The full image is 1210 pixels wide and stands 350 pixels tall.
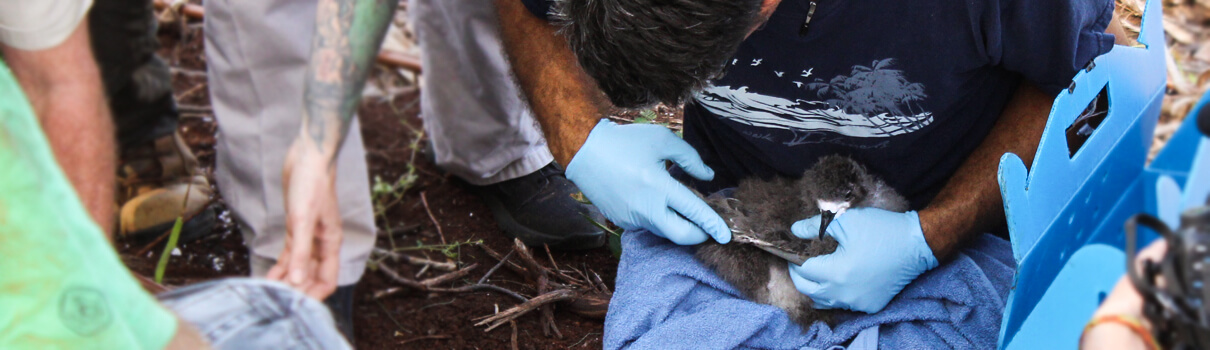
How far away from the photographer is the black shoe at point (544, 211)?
1713 millimetres

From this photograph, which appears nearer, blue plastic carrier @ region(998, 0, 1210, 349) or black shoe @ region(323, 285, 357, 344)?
blue plastic carrier @ region(998, 0, 1210, 349)

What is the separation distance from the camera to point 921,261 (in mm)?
1407

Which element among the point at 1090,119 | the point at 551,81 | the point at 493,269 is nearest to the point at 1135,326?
the point at 1090,119

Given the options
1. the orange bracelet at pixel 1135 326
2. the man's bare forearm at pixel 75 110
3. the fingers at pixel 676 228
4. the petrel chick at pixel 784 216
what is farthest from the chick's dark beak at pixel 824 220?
the man's bare forearm at pixel 75 110

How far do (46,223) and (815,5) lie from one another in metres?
1.08

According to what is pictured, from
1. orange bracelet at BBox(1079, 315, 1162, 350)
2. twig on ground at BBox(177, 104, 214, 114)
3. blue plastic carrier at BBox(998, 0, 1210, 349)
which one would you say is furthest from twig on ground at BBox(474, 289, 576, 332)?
orange bracelet at BBox(1079, 315, 1162, 350)

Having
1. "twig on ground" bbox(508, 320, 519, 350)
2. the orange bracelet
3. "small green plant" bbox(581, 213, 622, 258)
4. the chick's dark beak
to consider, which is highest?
the orange bracelet

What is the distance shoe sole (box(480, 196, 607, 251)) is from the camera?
1640 millimetres

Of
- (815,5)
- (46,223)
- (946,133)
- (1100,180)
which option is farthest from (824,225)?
(46,223)

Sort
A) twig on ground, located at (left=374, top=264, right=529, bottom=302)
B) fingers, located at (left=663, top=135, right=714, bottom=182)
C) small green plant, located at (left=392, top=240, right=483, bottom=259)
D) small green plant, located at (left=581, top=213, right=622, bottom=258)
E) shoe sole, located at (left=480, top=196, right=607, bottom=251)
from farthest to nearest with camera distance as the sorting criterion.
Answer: small green plant, located at (left=581, top=213, right=622, bottom=258) < shoe sole, located at (left=480, top=196, right=607, bottom=251) < fingers, located at (left=663, top=135, right=714, bottom=182) < small green plant, located at (left=392, top=240, right=483, bottom=259) < twig on ground, located at (left=374, top=264, right=529, bottom=302)

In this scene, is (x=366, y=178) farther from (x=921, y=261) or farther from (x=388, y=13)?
(x=921, y=261)

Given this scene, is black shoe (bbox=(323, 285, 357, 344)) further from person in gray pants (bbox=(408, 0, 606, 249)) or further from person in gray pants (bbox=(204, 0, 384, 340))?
person in gray pants (bbox=(408, 0, 606, 249))

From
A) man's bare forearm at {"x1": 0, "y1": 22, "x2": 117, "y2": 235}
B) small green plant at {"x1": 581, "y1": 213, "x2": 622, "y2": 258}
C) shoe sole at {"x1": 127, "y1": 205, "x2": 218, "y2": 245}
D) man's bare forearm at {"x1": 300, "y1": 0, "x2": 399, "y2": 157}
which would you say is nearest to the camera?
man's bare forearm at {"x1": 0, "y1": 22, "x2": 117, "y2": 235}

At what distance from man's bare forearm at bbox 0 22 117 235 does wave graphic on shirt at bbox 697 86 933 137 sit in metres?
1.04
